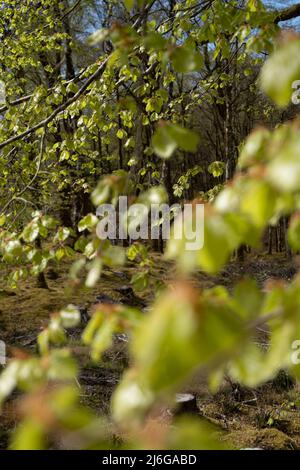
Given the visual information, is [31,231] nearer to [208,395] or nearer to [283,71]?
[283,71]

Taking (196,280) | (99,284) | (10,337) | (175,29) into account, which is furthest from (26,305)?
(175,29)

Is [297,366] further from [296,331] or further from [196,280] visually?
[196,280]

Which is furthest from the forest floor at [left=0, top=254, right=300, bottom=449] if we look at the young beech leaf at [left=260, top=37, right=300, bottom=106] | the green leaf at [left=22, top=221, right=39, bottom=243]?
the young beech leaf at [left=260, top=37, right=300, bottom=106]

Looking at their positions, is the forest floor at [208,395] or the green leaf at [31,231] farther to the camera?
the forest floor at [208,395]

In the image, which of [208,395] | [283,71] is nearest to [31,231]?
[283,71]

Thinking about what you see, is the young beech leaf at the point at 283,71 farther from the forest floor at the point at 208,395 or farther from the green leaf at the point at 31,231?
the forest floor at the point at 208,395

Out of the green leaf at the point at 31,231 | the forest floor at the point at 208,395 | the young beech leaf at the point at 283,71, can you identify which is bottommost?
the forest floor at the point at 208,395

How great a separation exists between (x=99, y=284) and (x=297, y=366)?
11.3 meters

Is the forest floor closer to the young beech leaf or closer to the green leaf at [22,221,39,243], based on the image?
the green leaf at [22,221,39,243]

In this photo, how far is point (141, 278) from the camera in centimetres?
A: 228

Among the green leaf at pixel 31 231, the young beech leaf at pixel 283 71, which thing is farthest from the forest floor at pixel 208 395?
the young beech leaf at pixel 283 71

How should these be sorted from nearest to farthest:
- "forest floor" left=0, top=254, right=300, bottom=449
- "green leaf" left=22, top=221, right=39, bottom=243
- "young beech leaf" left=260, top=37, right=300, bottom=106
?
"young beech leaf" left=260, top=37, right=300, bottom=106, "green leaf" left=22, top=221, right=39, bottom=243, "forest floor" left=0, top=254, right=300, bottom=449

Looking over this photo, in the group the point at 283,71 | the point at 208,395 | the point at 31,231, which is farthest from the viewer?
the point at 208,395

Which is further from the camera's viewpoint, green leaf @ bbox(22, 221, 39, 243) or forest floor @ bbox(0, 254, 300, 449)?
forest floor @ bbox(0, 254, 300, 449)
